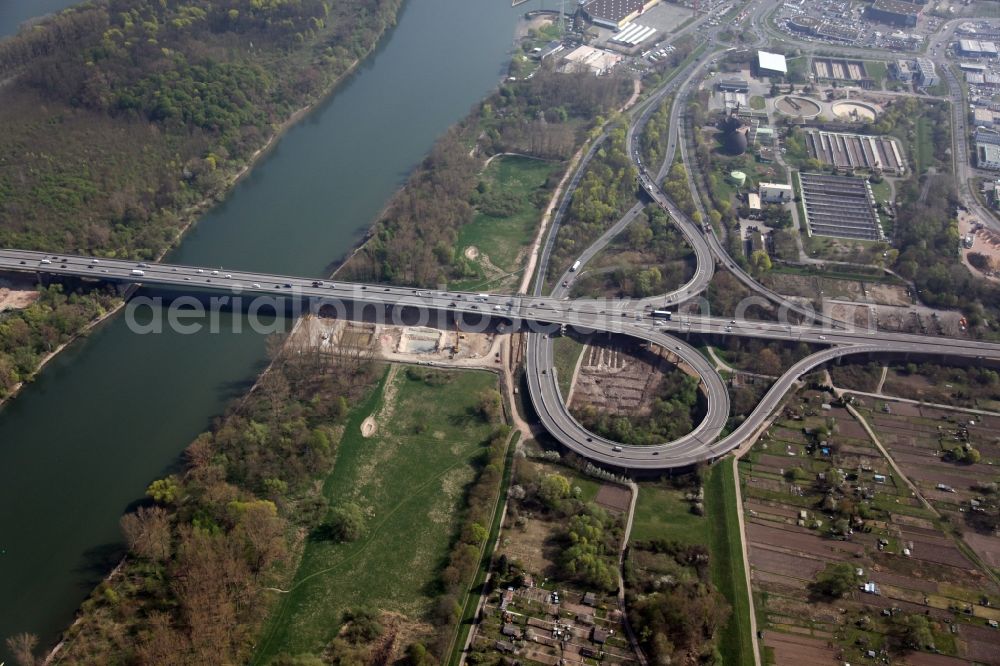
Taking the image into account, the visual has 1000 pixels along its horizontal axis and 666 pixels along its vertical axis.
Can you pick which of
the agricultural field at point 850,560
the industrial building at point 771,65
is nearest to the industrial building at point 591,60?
the industrial building at point 771,65

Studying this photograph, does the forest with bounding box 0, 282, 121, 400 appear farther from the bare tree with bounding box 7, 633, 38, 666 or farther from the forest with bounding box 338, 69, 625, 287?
the bare tree with bounding box 7, 633, 38, 666

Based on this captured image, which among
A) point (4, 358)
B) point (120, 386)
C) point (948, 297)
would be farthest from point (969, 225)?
point (4, 358)

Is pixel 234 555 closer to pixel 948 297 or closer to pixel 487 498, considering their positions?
pixel 487 498

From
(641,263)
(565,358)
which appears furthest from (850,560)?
(641,263)

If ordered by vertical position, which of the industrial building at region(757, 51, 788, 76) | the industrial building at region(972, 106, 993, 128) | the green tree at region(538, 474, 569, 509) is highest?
the industrial building at region(757, 51, 788, 76)

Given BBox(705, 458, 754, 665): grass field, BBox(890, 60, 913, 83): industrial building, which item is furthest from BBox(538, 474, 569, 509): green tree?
BBox(890, 60, 913, 83): industrial building

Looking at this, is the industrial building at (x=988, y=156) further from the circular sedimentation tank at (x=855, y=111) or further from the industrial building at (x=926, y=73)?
the industrial building at (x=926, y=73)

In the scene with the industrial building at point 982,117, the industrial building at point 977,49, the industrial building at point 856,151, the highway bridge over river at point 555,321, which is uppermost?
the industrial building at point 977,49
